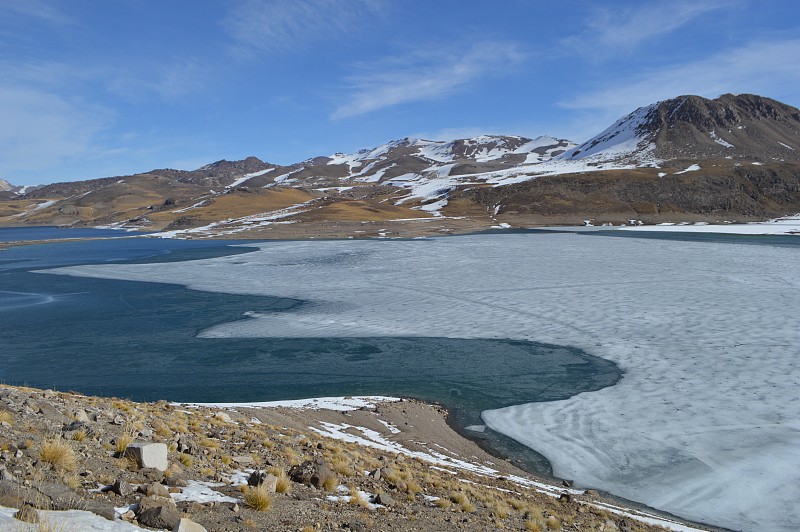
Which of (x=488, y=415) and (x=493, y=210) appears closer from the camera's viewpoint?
(x=488, y=415)

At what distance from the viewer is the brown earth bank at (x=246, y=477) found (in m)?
6.09

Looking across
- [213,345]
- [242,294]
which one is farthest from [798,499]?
[242,294]

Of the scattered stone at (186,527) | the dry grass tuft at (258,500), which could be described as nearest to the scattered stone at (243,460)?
the dry grass tuft at (258,500)

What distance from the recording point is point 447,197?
4205 inches

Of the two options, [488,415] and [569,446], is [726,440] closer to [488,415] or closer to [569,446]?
[569,446]

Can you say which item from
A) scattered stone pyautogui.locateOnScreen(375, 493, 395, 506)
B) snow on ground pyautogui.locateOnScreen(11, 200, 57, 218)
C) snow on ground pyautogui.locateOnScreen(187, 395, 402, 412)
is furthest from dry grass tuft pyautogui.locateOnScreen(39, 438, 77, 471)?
snow on ground pyautogui.locateOnScreen(11, 200, 57, 218)

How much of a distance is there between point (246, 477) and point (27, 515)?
303 centimetres

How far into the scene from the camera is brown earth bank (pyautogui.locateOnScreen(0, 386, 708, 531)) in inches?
240

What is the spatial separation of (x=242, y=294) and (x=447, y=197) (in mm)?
79733

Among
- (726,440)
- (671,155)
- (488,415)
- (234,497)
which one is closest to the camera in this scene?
(234,497)

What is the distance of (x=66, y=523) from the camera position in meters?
5.10

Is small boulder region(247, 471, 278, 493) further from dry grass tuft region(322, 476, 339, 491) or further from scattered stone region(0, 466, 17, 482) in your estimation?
scattered stone region(0, 466, 17, 482)

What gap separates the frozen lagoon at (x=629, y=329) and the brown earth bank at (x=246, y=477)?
2249mm

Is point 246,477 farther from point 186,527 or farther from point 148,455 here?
point 186,527
